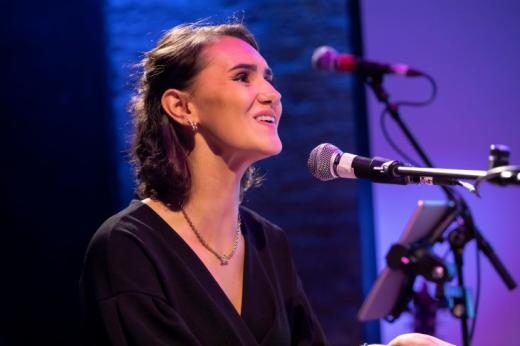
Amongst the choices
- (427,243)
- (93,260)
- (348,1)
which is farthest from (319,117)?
(93,260)

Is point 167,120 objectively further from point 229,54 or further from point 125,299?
point 125,299

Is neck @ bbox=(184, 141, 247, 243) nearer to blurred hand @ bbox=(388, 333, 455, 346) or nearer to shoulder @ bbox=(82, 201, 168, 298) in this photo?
shoulder @ bbox=(82, 201, 168, 298)

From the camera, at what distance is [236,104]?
1.96 m

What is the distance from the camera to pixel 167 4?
3.36 metres

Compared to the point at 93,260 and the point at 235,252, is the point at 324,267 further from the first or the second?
the point at 93,260

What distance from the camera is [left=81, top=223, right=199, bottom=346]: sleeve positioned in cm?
171

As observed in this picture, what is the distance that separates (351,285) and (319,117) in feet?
3.10

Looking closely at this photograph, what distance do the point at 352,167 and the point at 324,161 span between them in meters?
0.12

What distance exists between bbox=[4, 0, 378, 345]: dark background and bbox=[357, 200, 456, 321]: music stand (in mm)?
835

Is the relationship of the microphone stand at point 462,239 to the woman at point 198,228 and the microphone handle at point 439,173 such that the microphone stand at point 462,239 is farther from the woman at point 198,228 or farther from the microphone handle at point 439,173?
the microphone handle at point 439,173

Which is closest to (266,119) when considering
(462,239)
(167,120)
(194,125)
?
Answer: (194,125)

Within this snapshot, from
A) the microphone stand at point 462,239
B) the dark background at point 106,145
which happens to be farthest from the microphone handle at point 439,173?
the dark background at point 106,145

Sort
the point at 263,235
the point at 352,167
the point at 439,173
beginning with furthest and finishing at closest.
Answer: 1. the point at 263,235
2. the point at 352,167
3. the point at 439,173

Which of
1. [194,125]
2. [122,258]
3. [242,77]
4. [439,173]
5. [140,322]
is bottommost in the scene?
[140,322]
